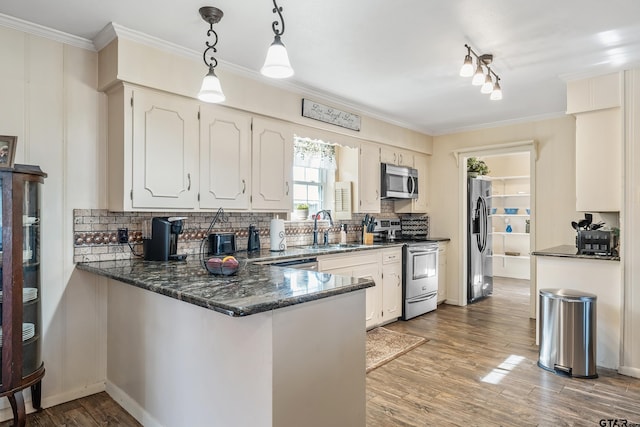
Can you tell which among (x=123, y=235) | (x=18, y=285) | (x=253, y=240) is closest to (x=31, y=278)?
(x=18, y=285)

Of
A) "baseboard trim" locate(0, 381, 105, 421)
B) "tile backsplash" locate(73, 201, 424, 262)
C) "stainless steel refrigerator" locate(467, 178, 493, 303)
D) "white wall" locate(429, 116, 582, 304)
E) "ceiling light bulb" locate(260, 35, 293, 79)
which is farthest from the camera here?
"stainless steel refrigerator" locate(467, 178, 493, 303)

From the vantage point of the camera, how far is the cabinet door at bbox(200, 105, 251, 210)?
296 centimetres

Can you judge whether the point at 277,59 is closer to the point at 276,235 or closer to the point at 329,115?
the point at 276,235

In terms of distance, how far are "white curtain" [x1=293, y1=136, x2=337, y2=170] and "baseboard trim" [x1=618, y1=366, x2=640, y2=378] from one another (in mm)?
3263

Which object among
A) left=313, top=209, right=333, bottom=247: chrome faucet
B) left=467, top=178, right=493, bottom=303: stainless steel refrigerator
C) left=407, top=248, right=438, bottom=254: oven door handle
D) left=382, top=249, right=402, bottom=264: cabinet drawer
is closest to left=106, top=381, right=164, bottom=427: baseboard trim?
left=313, top=209, right=333, bottom=247: chrome faucet

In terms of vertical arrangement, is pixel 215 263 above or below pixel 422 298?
above

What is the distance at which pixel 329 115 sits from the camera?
3930mm

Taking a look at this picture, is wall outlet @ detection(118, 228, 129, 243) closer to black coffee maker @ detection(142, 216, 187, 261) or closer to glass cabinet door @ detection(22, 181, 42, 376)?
black coffee maker @ detection(142, 216, 187, 261)

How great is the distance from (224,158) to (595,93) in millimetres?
3174

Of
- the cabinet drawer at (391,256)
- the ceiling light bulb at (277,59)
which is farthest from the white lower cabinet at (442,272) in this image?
the ceiling light bulb at (277,59)

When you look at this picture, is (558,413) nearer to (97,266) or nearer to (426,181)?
(97,266)

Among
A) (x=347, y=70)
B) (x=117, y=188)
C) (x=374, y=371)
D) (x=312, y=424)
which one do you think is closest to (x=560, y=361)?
(x=374, y=371)

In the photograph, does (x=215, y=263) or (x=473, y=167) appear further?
(x=473, y=167)

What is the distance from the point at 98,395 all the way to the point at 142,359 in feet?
2.37
